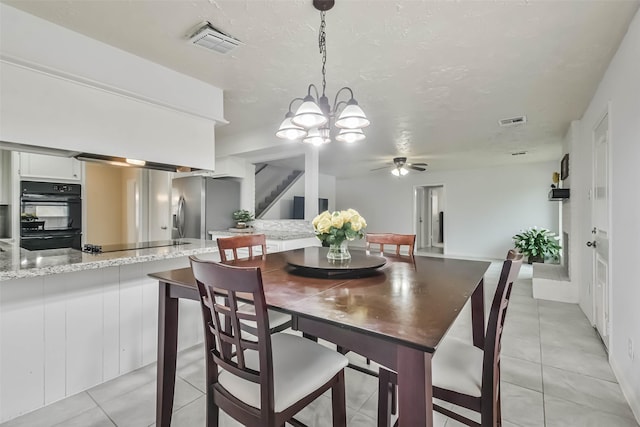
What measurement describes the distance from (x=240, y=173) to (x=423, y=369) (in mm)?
4803

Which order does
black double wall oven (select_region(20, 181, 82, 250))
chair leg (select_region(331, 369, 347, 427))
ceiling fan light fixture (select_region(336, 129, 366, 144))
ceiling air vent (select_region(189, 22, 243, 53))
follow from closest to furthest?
chair leg (select_region(331, 369, 347, 427))
ceiling air vent (select_region(189, 22, 243, 53))
ceiling fan light fixture (select_region(336, 129, 366, 144))
black double wall oven (select_region(20, 181, 82, 250))

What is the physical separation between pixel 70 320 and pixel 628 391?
11.6 feet

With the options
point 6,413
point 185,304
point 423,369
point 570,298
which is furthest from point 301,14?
point 570,298

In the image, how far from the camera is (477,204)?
7.85 m

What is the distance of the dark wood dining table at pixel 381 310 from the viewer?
0.89 meters

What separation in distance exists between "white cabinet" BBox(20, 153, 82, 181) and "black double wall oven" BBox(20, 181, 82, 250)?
3.8 inches

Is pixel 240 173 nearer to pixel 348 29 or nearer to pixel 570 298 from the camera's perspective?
pixel 348 29

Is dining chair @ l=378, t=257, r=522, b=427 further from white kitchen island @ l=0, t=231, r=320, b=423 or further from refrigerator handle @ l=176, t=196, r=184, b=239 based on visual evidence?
refrigerator handle @ l=176, t=196, r=184, b=239

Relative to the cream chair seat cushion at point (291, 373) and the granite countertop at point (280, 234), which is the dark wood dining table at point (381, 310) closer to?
the cream chair seat cushion at point (291, 373)

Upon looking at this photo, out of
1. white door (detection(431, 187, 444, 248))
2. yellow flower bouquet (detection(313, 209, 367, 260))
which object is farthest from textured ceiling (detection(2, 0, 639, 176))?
white door (detection(431, 187, 444, 248))

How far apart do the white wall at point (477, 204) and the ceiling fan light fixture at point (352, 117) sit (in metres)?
6.99

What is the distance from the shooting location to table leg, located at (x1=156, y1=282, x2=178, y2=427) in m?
1.57

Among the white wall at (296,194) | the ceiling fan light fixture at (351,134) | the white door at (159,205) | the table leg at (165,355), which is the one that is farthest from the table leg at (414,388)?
the white wall at (296,194)

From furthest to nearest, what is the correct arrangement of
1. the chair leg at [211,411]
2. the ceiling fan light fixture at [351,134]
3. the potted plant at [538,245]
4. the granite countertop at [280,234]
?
the potted plant at [538,245] < the granite countertop at [280,234] < the ceiling fan light fixture at [351,134] < the chair leg at [211,411]
